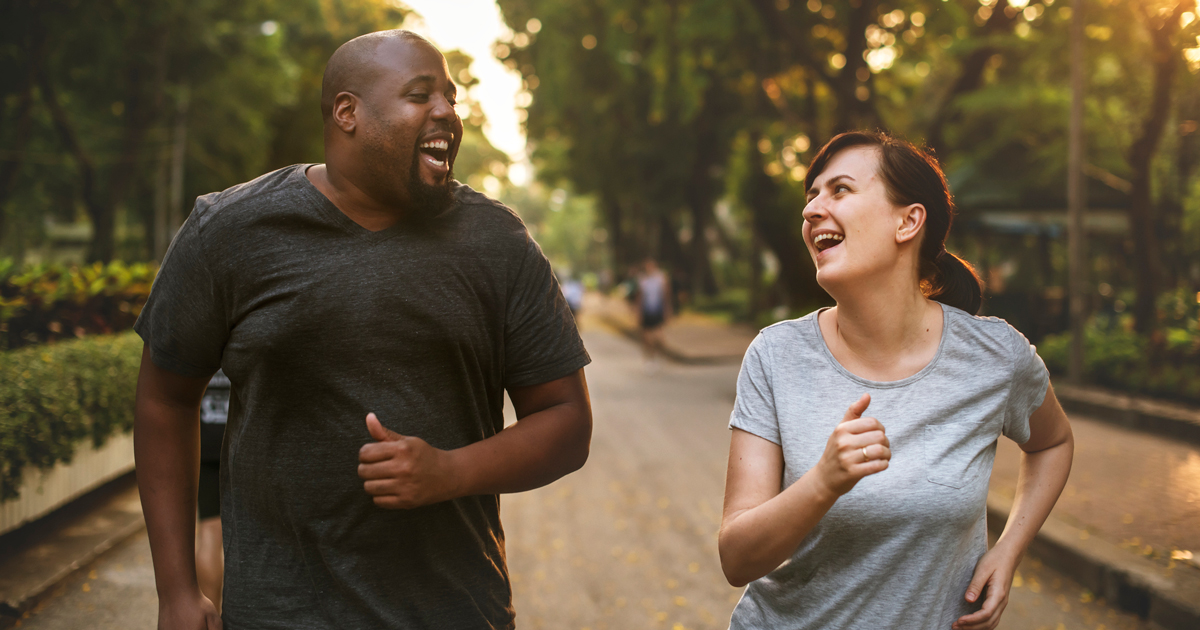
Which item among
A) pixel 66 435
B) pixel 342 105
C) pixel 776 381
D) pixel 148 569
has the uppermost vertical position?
pixel 342 105

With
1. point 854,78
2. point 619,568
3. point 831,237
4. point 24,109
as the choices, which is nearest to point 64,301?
point 619,568

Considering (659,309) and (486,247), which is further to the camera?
(659,309)

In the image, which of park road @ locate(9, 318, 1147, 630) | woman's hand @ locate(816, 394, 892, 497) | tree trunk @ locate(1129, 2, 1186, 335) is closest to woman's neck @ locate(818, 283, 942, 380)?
woman's hand @ locate(816, 394, 892, 497)

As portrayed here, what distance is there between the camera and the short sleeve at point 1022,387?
2.03 meters

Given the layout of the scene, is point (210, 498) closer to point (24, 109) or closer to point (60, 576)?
point (60, 576)

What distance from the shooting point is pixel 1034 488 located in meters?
2.22

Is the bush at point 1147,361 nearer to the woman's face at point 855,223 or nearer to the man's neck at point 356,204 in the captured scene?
the woman's face at point 855,223

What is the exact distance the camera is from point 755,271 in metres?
26.5

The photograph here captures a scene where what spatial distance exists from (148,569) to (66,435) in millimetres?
1196

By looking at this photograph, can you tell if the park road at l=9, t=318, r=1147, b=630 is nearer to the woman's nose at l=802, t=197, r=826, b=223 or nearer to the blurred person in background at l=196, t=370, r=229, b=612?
the blurred person in background at l=196, t=370, r=229, b=612

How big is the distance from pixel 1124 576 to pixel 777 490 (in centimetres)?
405

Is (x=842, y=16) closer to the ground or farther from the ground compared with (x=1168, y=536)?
farther from the ground

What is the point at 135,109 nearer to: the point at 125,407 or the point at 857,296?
the point at 125,407


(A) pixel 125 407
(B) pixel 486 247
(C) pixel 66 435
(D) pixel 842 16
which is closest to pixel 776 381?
(B) pixel 486 247
